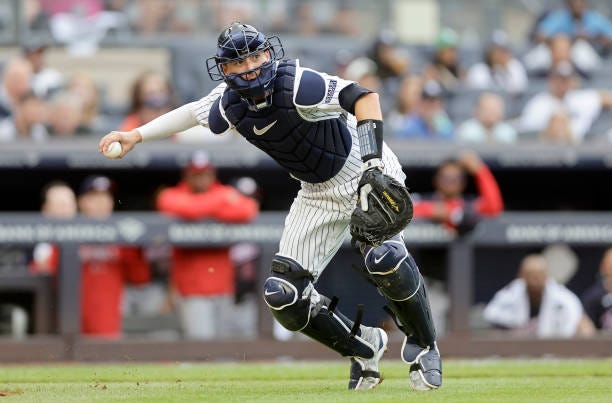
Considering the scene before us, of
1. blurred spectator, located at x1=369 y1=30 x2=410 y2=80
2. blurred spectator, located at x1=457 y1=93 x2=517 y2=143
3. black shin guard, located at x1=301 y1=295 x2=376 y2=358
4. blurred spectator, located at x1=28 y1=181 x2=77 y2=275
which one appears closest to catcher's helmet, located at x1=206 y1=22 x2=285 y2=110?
black shin guard, located at x1=301 y1=295 x2=376 y2=358

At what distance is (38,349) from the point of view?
9242mm

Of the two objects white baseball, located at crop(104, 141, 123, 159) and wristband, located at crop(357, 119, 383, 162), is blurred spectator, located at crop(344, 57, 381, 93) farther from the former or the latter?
wristband, located at crop(357, 119, 383, 162)

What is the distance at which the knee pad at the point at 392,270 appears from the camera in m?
5.71

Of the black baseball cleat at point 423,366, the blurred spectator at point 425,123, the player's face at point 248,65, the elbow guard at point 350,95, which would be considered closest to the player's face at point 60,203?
the blurred spectator at point 425,123

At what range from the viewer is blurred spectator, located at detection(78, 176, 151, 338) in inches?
373

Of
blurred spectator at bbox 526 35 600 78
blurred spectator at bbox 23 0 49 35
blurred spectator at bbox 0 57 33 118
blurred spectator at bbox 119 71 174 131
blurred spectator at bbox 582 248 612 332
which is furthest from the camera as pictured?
blurred spectator at bbox 526 35 600 78

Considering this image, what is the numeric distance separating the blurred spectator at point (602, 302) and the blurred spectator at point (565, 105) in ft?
5.71

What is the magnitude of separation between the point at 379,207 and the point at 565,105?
250 inches

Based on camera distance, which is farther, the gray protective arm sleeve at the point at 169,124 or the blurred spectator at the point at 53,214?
the blurred spectator at the point at 53,214

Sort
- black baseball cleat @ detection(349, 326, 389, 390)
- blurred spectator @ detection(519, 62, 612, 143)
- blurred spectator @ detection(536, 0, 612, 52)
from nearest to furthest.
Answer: black baseball cleat @ detection(349, 326, 389, 390)
blurred spectator @ detection(519, 62, 612, 143)
blurred spectator @ detection(536, 0, 612, 52)

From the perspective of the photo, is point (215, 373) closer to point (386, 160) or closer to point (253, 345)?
point (253, 345)

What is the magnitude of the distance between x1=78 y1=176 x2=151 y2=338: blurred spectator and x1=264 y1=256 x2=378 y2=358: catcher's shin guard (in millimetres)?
3602

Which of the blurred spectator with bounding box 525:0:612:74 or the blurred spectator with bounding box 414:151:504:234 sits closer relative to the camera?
the blurred spectator with bounding box 414:151:504:234

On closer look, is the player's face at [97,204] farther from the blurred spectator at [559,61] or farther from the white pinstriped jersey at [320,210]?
the blurred spectator at [559,61]
